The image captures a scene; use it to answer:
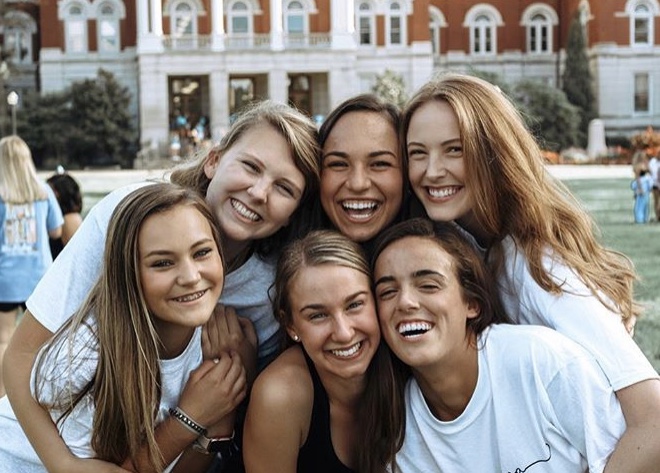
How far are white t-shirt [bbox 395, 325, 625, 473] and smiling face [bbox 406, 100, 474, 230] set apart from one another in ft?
2.05

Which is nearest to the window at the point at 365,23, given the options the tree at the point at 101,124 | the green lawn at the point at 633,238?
the tree at the point at 101,124

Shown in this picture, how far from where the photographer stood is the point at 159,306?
329 cm

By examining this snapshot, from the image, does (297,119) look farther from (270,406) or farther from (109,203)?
(270,406)

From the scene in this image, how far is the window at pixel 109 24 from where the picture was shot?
4616 centimetres

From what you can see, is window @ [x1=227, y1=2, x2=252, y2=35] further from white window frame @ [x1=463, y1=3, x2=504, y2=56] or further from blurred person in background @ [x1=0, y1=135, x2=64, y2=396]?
blurred person in background @ [x1=0, y1=135, x2=64, y2=396]

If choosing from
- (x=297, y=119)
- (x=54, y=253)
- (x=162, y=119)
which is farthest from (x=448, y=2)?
(x=297, y=119)

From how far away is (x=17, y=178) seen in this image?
24.3 feet

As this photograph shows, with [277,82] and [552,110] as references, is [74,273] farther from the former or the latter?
[277,82]

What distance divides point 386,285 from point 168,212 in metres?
0.78

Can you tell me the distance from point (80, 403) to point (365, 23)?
45.5 m

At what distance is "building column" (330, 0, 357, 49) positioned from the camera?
44000mm

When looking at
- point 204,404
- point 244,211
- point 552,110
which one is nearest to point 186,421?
point 204,404

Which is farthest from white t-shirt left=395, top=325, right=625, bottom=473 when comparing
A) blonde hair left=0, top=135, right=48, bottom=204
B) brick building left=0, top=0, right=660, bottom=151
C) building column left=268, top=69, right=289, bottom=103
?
building column left=268, top=69, right=289, bottom=103

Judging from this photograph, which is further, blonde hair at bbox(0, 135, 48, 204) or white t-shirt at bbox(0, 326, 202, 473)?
blonde hair at bbox(0, 135, 48, 204)
